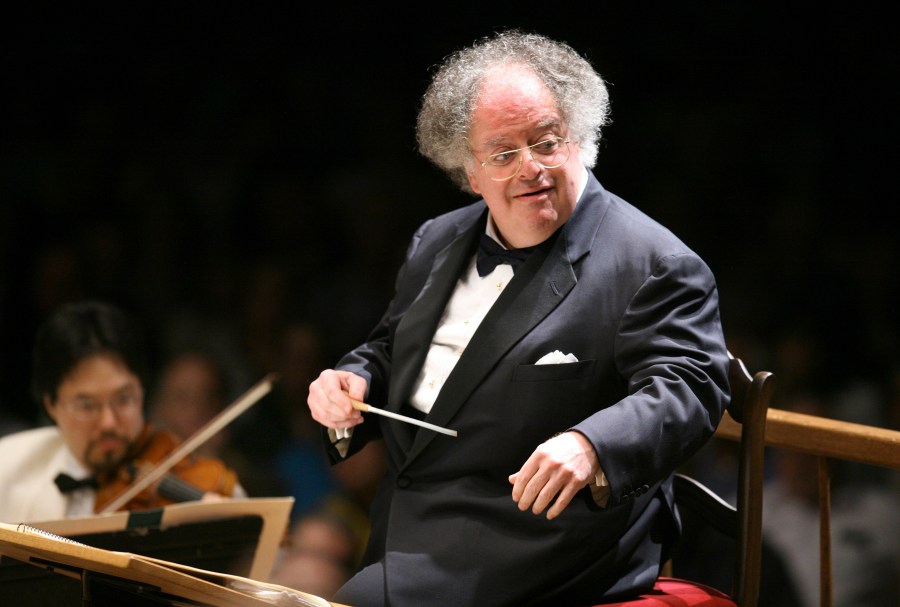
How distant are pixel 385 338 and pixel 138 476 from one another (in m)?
0.87

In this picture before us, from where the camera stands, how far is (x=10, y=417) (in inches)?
144

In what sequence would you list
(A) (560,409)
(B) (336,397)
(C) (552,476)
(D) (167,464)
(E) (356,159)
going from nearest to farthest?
(C) (552,476) < (A) (560,409) < (B) (336,397) < (D) (167,464) < (E) (356,159)

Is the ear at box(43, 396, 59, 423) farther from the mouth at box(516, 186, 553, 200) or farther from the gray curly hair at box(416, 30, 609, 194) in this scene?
the mouth at box(516, 186, 553, 200)

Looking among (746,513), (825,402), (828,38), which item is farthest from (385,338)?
(828,38)

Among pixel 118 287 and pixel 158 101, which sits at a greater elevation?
pixel 158 101

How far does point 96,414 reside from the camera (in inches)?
106

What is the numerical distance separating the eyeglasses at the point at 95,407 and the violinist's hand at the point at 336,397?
36.9 inches

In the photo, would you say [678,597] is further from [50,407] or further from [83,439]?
[50,407]

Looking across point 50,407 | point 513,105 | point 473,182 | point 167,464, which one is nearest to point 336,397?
point 473,182

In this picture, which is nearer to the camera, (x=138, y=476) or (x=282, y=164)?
(x=138, y=476)

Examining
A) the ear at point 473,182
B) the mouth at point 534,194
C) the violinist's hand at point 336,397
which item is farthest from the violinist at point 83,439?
the mouth at point 534,194

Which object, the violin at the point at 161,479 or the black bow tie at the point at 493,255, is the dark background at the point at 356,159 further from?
the black bow tie at the point at 493,255

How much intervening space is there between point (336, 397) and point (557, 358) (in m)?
0.38

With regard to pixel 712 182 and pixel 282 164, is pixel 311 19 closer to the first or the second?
pixel 282 164
